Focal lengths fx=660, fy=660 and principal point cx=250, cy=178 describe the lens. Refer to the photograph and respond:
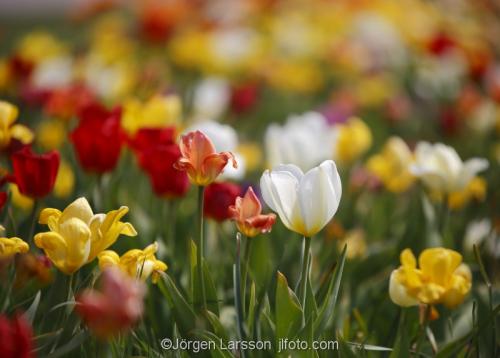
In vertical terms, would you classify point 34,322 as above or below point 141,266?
below

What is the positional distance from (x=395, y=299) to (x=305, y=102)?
2.97 m

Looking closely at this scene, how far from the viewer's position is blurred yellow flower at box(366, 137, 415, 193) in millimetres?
1998

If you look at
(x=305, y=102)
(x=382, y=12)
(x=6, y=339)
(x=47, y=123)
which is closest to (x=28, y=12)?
(x=382, y=12)

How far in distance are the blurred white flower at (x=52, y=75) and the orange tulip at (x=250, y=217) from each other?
5.63ft

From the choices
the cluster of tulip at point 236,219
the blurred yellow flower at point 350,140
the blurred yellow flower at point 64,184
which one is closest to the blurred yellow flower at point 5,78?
the cluster of tulip at point 236,219

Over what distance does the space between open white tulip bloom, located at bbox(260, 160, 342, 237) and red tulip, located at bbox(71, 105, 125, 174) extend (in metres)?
0.51

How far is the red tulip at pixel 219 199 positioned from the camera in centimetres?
154

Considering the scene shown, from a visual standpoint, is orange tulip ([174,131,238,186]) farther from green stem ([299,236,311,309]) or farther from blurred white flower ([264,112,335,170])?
blurred white flower ([264,112,335,170])

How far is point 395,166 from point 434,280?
2.68ft

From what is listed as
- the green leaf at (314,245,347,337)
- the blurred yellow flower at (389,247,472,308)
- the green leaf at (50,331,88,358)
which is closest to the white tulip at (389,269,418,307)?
the blurred yellow flower at (389,247,472,308)

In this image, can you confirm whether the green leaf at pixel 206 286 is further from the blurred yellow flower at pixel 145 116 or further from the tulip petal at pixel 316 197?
the blurred yellow flower at pixel 145 116

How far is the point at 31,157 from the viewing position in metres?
1.30

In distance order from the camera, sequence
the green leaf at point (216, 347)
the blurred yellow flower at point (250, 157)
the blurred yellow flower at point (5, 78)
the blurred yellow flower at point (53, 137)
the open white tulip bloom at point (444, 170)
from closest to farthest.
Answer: the green leaf at point (216, 347), the open white tulip bloom at point (444, 170), the blurred yellow flower at point (53, 137), the blurred yellow flower at point (5, 78), the blurred yellow flower at point (250, 157)

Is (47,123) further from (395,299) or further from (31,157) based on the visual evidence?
(395,299)
